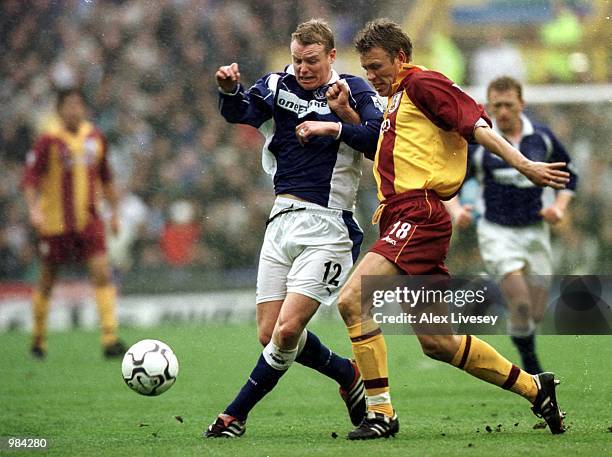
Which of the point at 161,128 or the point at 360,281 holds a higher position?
the point at 161,128

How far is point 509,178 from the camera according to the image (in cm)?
771

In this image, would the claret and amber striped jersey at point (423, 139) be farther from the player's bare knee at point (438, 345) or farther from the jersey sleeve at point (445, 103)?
the player's bare knee at point (438, 345)

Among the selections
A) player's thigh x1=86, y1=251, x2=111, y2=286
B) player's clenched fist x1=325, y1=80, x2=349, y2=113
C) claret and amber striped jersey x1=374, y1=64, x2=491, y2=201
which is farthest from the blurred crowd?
claret and amber striped jersey x1=374, y1=64, x2=491, y2=201

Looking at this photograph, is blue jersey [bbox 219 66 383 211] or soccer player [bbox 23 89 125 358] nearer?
blue jersey [bbox 219 66 383 211]

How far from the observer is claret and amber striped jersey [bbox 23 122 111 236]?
10391mm

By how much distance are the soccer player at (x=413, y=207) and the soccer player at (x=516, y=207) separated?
2224mm

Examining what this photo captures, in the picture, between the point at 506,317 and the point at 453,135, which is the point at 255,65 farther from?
the point at 453,135

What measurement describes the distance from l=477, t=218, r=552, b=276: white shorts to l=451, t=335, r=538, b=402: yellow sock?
2652 mm

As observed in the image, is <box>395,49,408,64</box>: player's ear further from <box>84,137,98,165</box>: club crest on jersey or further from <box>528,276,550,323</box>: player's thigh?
<box>84,137,98,165</box>: club crest on jersey

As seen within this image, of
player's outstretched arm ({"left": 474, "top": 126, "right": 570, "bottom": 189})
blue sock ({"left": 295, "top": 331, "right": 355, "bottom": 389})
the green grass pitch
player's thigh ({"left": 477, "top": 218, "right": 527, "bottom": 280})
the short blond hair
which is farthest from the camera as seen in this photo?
player's thigh ({"left": 477, "top": 218, "right": 527, "bottom": 280})

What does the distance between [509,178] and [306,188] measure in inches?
97.1

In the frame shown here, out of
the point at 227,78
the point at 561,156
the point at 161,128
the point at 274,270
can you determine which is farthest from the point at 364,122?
the point at 161,128

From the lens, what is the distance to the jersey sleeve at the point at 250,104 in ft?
18.5

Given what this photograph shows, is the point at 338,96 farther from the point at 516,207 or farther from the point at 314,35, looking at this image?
the point at 516,207
